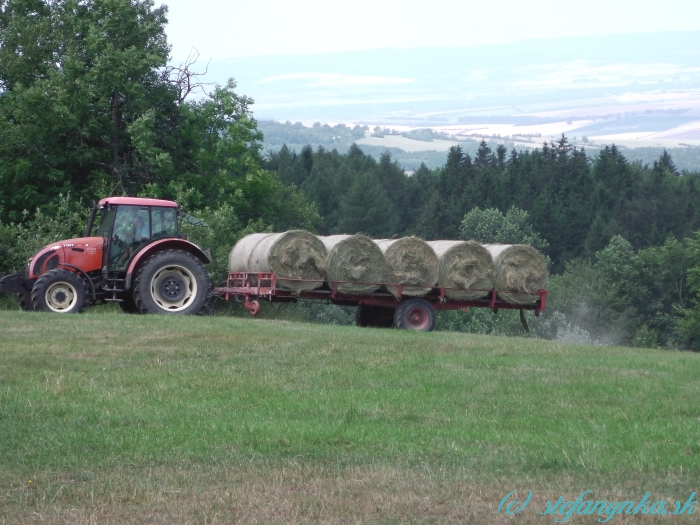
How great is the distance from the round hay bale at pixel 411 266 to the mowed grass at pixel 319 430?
574 centimetres

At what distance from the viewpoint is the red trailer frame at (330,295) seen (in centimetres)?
2019

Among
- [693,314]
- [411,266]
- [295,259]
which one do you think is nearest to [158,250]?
[295,259]

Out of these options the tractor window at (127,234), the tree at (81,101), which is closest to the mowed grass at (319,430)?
the tractor window at (127,234)

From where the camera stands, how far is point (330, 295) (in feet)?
67.4

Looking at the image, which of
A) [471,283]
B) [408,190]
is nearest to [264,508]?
[471,283]

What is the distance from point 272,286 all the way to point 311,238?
129cm

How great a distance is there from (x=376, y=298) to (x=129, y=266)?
5145mm

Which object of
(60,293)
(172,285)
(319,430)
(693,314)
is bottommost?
(693,314)

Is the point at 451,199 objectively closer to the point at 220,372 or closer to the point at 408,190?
the point at 408,190

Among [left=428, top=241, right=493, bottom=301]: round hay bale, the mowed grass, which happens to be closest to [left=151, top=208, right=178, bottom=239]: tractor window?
the mowed grass

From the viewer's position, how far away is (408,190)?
11488 cm

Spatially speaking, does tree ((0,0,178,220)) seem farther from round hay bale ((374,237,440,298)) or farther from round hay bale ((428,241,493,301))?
round hay bale ((428,241,493,301))

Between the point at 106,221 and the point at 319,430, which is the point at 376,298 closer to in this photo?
the point at 106,221

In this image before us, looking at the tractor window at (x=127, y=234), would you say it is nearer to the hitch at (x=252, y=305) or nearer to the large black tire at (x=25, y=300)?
the large black tire at (x=25, y=300)
